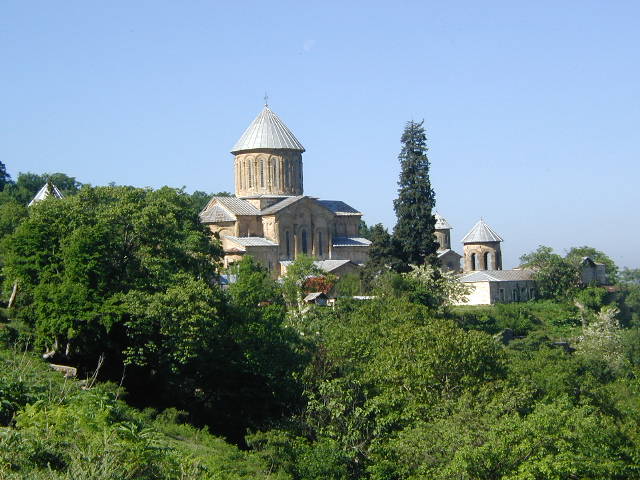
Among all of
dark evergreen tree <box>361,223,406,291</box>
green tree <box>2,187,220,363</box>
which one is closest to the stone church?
dark evergreen tree <box>361,223,406,291</box>

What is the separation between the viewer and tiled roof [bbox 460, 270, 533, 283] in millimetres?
54188

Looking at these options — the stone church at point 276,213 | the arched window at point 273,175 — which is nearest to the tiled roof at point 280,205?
the stone church at point 276,213

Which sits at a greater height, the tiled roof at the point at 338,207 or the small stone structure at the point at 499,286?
the tiled roof at the point at 338,207

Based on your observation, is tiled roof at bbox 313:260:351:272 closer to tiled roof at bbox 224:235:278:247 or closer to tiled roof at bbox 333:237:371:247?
tiled roof at bbox 333:237:371:247

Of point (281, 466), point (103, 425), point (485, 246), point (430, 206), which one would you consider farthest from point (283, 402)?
point (485, 246)

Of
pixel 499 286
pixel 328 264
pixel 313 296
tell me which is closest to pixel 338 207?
pixel 328 264

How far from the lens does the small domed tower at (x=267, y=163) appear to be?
173 ft

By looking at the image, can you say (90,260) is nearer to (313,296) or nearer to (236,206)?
(313,296)

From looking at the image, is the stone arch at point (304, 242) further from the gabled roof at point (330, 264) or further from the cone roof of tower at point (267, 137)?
the cone roof of tower at point (267, 137)

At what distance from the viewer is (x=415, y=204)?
45406mm

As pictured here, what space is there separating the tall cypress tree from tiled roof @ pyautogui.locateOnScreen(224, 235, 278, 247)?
24.0 ft

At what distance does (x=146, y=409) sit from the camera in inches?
883

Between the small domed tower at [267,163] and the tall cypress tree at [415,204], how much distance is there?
8413 mm

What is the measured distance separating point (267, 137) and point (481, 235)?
15.1m
